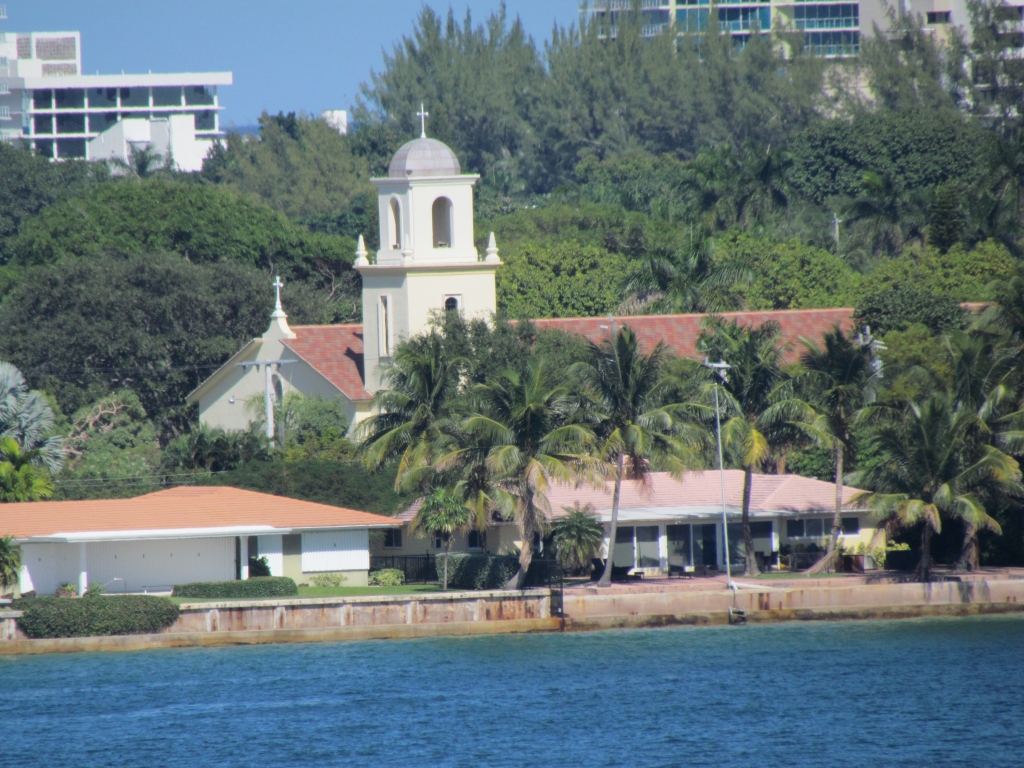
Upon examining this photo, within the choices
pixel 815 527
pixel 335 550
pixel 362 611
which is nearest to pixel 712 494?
pixel 815 527

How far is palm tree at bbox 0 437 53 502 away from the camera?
52.2m

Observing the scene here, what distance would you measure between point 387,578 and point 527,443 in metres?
6.22

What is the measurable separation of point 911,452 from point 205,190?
53166 millimetres

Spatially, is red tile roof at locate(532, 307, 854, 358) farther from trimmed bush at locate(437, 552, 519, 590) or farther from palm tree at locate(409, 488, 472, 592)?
palm tree at locate(409, 488, 472, 592)

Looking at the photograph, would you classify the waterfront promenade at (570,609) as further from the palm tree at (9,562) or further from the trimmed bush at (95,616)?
the palm tree at (9,562)

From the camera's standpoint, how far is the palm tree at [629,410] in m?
49.3

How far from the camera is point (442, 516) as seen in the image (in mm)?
48281

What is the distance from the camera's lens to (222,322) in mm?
79375

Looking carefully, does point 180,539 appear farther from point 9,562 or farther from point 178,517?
point 9,562

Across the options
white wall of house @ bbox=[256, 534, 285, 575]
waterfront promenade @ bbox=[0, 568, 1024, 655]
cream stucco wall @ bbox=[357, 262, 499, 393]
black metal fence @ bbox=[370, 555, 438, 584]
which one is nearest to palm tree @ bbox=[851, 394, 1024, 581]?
waterfront promenade @ bbox=[0, 568, 1024, 655]

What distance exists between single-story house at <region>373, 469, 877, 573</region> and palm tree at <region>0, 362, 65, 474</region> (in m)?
11.8

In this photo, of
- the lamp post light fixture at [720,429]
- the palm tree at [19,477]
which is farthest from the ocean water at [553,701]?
the palm tree at [19,477]

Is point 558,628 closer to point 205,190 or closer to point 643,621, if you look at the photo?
point 643,621

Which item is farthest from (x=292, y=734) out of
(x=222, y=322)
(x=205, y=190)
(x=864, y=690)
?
(x=205, y=190)
